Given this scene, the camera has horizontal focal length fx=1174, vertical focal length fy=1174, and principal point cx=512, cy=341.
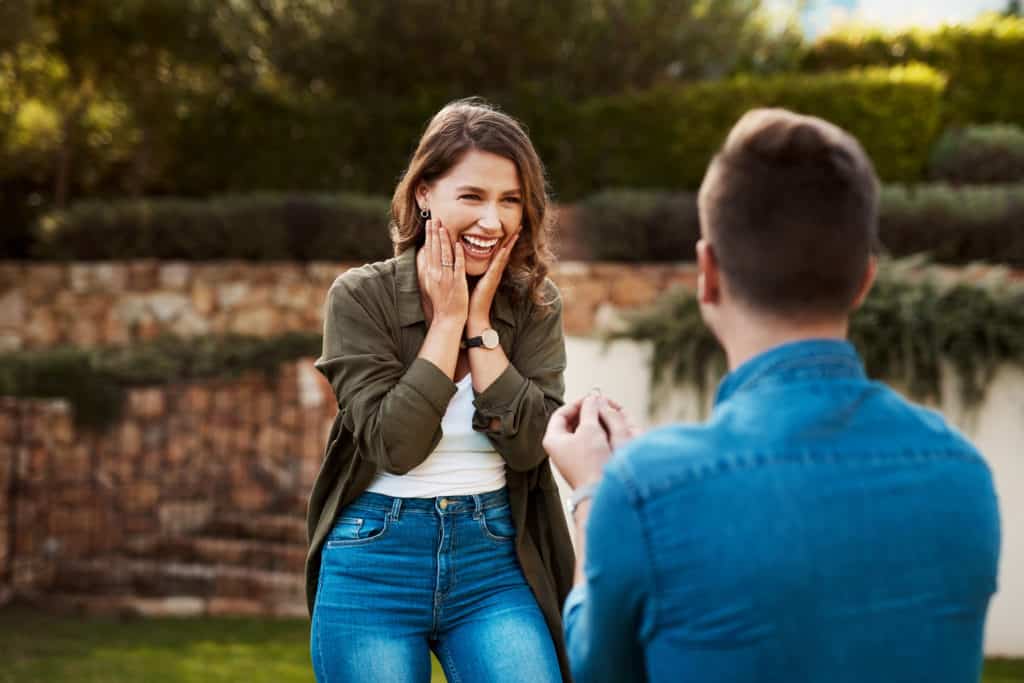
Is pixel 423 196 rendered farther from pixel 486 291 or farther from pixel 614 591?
pixel 614 591

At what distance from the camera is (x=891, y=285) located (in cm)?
629

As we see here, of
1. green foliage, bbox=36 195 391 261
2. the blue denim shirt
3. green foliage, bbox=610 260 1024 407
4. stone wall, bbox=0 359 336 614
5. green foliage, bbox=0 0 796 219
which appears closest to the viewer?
the blue denim shirt

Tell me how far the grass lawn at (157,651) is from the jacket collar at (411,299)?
3298 mm

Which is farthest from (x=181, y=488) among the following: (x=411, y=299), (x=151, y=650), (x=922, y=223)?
(x=411, y=299)

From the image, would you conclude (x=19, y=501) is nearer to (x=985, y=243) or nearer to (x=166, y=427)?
(x=166, y=427)

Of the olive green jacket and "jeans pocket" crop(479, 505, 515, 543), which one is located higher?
the olive green jacket

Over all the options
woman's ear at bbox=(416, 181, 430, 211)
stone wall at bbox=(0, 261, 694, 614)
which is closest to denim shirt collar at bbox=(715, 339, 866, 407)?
woman's ear at bbox=(416, 181, 430, 211)

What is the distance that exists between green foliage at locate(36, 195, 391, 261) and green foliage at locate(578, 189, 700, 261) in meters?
1.97

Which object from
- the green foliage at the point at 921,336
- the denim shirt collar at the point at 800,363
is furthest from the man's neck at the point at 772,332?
the green foliage at the point at 921,336

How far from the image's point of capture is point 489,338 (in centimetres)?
261

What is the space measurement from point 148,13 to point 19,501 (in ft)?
20.9

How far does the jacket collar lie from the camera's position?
2637 mm

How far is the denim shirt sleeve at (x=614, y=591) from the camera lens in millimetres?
1460

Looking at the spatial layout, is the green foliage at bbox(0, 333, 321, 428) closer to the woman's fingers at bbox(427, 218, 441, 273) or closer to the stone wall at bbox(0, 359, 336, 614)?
the stone wall at bbox(0, 359, 336, 614)
